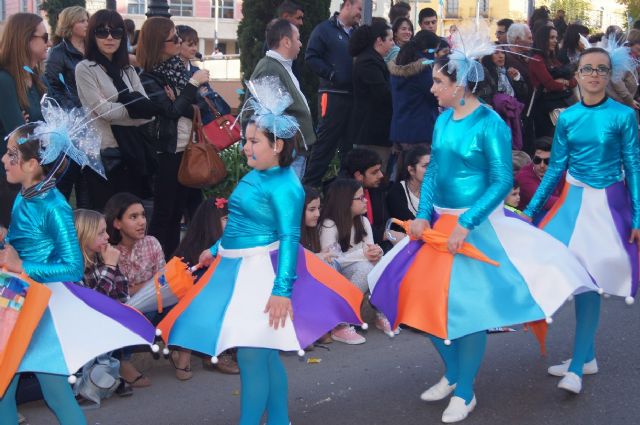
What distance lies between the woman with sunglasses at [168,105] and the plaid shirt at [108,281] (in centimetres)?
148

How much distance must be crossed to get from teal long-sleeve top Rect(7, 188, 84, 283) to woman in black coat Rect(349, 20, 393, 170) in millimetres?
5040

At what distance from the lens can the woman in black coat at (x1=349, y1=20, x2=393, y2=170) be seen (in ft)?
28.5

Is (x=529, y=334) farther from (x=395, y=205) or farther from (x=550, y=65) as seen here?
(x=550, y=65)

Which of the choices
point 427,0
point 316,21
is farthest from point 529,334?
point 427,0

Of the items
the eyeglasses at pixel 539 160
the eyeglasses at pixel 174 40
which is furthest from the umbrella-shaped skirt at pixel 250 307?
the eyeglasses at pixel 539 160

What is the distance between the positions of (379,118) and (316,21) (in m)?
3.37

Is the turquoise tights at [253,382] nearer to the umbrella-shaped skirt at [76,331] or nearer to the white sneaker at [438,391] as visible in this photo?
the umbrella-shaped skirt at [76,331]

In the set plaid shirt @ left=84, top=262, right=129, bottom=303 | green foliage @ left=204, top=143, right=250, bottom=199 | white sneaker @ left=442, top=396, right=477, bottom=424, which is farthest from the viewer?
green foliage @ left=204, top=143, right=250, bottom=199

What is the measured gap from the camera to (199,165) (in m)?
6.72

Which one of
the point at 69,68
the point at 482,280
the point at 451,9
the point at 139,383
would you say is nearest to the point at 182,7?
the point at 451,9

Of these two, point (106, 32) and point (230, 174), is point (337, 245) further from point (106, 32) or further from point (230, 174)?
point (230, 174)

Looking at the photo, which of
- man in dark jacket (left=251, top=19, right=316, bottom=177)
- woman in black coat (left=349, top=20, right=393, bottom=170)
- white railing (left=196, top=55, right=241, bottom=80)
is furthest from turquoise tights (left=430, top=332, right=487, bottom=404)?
white railing (left=196, top=55, right=241, bottom=80)

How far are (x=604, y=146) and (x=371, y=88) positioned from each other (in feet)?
12.0

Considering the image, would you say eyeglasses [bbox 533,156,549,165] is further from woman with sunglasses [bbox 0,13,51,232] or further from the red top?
woman with sunglasses [bbox 0,13,51,232]
